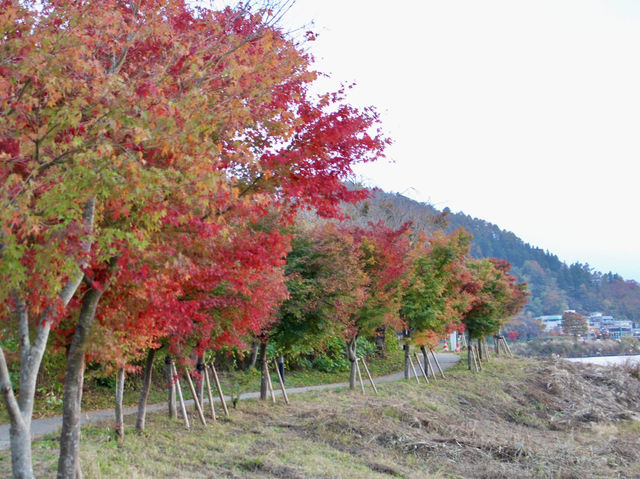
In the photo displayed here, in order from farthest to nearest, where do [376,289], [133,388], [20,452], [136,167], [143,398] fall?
[376,289]
[133,388]
[143,398]
[20,452]
[136,167]

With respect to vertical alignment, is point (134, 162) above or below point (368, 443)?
above

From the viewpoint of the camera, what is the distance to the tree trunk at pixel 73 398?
23.9ft

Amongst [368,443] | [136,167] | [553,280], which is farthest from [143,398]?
[553,280]

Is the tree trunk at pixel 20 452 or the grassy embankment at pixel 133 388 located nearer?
the tree trunk at pixel 20 452

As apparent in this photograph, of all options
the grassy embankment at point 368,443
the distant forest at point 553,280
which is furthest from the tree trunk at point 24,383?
the distant forest at point 553,280

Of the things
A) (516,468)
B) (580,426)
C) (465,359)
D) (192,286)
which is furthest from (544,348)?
(192,286)

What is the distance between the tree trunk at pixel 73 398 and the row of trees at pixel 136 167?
0.02 meters

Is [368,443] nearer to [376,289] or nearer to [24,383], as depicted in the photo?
[24,383]

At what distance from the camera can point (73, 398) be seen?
748 centimetres

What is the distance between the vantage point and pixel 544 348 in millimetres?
60438

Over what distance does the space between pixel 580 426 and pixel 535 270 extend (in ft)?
377

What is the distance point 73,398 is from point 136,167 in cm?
342

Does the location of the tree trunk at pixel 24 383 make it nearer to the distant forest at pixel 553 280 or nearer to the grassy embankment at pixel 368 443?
the grassy embankment at pixel 368 443

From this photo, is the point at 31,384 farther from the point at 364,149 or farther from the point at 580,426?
the point at 580,426
